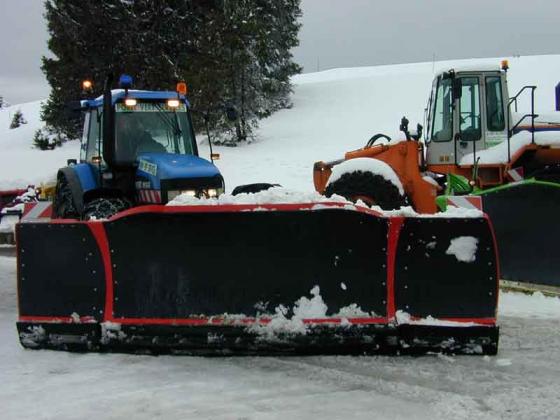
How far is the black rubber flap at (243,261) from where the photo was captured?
14.6 feet

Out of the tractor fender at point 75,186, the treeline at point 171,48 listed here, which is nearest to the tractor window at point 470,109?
the tractor fender at point 75,186

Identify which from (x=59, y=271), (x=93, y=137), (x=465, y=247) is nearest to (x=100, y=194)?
(x=93, y=137)

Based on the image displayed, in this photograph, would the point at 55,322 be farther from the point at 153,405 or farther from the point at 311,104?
the point at 311,104

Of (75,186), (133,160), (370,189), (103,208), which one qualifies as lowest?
(103,208)

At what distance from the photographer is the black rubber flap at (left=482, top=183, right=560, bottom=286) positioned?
655 centimetres

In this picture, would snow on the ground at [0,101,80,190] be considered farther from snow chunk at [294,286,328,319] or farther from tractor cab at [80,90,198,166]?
snow chunk at [294,286,328,319]

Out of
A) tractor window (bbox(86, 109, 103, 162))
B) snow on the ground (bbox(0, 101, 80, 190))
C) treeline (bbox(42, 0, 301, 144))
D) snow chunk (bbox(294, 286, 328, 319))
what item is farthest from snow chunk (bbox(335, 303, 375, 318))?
treeline (bbox(42, 0, 301, 144))

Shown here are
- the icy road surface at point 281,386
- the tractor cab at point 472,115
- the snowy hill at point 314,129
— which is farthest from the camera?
the snowy hill at point 314,129

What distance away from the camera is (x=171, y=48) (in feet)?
84.1

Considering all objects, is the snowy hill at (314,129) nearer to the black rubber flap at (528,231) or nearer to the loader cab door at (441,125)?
the loader cab door at (441,125)

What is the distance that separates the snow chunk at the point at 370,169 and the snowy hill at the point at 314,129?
16.1 feet

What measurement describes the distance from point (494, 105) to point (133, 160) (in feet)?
16.7

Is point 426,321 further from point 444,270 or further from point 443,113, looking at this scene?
point 443,113

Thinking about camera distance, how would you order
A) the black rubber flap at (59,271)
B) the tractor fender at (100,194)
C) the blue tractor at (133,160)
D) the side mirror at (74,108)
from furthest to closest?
the side mirror at (74,108)
the tractor fender at (100,194)
the blue tractor at (133,160)
the black rubber flap at (59,271)
